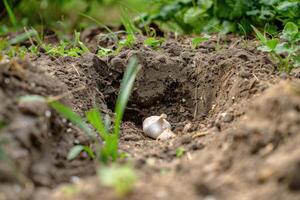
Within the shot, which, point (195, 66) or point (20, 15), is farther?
point (20, 15)

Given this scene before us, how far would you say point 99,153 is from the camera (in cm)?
189

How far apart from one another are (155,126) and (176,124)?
16 centimetres

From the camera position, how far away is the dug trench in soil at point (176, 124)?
151 cm

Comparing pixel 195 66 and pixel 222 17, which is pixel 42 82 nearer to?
pixel 195 66

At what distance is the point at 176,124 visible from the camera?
8.60 ft

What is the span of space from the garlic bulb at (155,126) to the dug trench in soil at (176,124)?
0.18 ft

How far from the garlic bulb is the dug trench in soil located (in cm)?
5

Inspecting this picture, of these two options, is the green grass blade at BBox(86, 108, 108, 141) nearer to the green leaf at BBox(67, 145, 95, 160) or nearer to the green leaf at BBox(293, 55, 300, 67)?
the green leaf at BBox(67, 145, 95, 160)

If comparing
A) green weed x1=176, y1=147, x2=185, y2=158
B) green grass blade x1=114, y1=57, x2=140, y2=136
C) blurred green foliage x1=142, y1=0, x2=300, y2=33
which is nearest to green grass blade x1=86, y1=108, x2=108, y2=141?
green grass blade x1=114, y1=57, x2=140, y2=136

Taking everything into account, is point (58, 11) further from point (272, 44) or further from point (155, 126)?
point (272, 44)

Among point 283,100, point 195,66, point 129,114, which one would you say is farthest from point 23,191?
point 195,66

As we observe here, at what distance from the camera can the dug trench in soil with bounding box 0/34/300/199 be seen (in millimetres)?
1511

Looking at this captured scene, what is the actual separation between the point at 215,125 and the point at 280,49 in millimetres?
547

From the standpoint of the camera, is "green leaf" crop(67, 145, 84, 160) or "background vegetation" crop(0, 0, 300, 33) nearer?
"green leaf" crop(67, 145, 84, 160)
